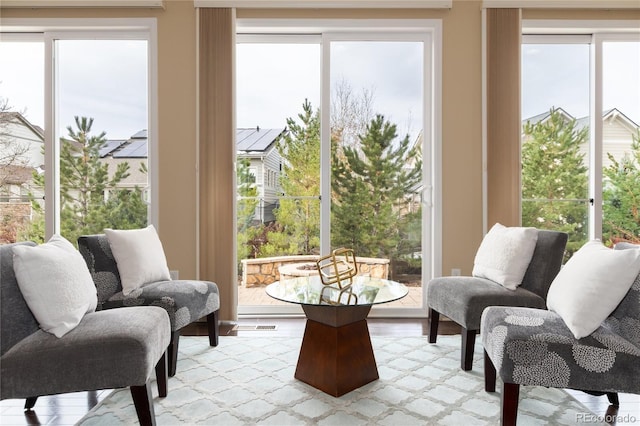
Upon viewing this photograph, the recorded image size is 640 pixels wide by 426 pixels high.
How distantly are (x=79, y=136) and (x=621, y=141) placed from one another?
490cm

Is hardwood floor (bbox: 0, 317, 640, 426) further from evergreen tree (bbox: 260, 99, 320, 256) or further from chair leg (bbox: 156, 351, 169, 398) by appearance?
evergreen tree (bbox: 260, 99, 320, 256)

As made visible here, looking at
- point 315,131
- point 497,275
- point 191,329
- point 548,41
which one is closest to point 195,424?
point 191,329

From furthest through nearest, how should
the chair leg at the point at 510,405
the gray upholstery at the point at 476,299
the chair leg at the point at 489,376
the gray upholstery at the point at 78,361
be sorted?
the gray upholstery at the point at 476,299, the chair leg at the point at 489,376, the chair leg at the point at 510,405, the gray upholstery at the point at 78,361

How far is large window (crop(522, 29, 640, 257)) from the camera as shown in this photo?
3518 mm

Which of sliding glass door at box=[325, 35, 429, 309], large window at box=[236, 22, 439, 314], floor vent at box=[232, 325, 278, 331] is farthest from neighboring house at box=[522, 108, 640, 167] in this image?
floor vent at box=[232, 325, 278, 331]

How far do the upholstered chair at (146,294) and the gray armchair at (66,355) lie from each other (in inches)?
23.2

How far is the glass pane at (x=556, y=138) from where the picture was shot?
3518 millimetres

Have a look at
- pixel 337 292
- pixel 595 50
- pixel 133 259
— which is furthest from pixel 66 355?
pixel 595 50

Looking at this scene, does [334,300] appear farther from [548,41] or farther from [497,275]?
[548,41]

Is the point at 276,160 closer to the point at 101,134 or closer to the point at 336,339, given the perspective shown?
the point at 101,134

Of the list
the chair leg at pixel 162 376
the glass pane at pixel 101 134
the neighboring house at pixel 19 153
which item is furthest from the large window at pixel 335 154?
the neighboring house at pixel 19 153

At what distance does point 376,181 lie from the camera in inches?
140

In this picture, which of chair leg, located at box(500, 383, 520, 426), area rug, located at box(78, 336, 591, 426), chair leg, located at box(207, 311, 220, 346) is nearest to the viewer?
chair leg, located at box(500, 383, 520, 426)

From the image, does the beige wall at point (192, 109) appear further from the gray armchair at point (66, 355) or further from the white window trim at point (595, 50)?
the gray armchair at point (66, 355)
